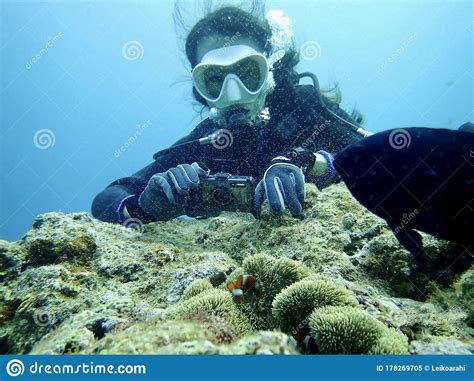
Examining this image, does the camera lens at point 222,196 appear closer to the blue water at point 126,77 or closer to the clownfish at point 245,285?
the clownfish at point 245,285

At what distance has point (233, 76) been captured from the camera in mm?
3920

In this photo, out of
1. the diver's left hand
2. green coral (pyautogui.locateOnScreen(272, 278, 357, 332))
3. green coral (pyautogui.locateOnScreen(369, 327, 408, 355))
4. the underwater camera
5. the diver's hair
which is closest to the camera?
green coral (pyautogui.locateOnScreen(369, 327, 408, 355))

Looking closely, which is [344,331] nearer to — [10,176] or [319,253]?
[319,253]

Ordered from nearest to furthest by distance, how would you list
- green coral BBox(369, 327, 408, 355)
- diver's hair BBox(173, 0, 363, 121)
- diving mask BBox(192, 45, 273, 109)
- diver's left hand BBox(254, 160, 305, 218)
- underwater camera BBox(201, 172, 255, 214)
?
green coral BBox(369, 327, 408, 355) → diver's left hand BBox(254, 160, 305, 218) → underwater camera BBox(201, 172, 255, 214) → diving mask BBox(192, 45, 273, 109) → diver's hair BBox(173, 0, 363, 121)

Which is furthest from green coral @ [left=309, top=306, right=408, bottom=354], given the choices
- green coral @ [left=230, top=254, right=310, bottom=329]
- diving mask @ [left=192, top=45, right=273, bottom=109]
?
diving mask @ [left=192, top=45, right=273, bottom=109]

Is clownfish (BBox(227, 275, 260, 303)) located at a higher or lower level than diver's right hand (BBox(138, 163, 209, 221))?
lower

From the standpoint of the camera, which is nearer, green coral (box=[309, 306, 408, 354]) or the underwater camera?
green coral (box=[309, 306, 408, 354])

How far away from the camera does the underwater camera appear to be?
2.78m

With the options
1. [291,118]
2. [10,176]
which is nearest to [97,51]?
[10,176]

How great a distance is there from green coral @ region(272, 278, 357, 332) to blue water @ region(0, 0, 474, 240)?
37.7m

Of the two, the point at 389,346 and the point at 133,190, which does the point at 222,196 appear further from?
the point at 389,346

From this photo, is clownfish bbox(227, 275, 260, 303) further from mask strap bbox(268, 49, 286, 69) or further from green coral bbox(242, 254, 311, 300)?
mask strap bbox(268, 49, 286, 69)

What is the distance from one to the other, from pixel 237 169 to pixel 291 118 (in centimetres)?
107

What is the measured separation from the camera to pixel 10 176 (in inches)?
2290
